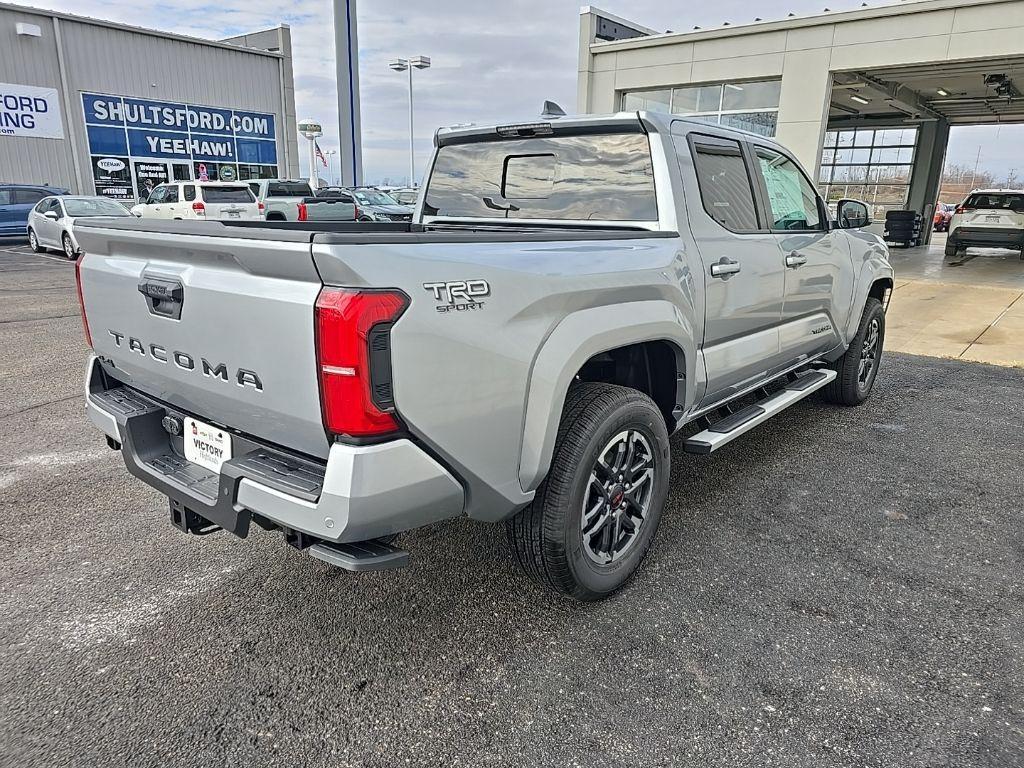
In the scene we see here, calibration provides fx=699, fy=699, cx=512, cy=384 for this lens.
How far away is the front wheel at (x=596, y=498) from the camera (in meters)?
2.59

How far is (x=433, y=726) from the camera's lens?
2.21 metres

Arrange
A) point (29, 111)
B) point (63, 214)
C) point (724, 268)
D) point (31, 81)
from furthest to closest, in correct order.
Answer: point (29, 111)
point (31, 81)
point (63, 214)
point (724, 268)

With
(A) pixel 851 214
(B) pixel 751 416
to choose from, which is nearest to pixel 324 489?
(B) pixel 751 416

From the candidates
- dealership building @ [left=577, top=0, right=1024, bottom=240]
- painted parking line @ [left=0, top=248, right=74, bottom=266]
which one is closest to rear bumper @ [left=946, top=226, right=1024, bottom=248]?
A: dealership building @ [left=577, top=0, right=1024, bottom=240]

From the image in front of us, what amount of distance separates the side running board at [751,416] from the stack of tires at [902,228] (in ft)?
66.8

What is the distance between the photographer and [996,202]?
1869 cm

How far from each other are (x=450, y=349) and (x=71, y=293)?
11.5 meters

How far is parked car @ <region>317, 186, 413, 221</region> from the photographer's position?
19.0 meters

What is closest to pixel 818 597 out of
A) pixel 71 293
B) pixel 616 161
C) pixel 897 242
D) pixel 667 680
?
pixel 667 680

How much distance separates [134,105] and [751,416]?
85.7 ft

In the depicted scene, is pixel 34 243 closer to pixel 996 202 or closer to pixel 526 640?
pixel 526 640

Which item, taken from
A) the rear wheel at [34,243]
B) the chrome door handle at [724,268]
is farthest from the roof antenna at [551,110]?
the rear wheel at [34,243]

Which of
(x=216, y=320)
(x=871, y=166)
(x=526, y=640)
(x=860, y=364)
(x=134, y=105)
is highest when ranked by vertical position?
(x=134, y=105)

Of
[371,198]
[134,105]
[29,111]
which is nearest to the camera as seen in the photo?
[371,198]
